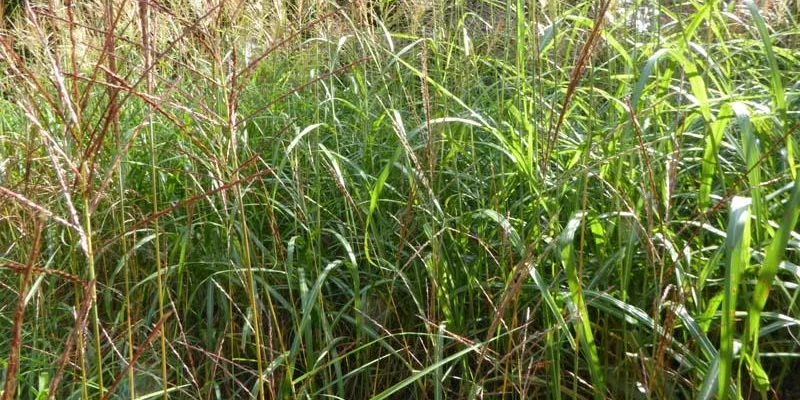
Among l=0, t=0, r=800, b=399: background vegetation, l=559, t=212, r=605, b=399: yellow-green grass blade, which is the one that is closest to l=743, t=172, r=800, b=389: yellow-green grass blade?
l=0, t=0, r=800, b=399: background vegetation

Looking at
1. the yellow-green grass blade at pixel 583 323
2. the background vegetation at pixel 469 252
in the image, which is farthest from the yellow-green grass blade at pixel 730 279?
the yellow-green grass blade at pixel 583 323

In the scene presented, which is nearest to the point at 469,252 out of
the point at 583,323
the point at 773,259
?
the point at 583,323

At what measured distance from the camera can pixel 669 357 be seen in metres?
2.12

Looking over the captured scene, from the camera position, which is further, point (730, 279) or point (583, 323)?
point (583, 323)

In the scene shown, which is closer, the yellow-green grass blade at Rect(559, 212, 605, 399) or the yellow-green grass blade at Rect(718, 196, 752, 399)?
the yellow-green grass blade at Rect(718, 196, 752, 399)

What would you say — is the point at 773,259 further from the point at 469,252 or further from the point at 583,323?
the point at 469,252

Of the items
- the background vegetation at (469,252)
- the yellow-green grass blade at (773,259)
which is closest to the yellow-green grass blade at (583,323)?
the background vegetation at (469,252)

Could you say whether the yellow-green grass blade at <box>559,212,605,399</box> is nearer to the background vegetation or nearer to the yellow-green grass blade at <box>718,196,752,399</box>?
the background vegetation

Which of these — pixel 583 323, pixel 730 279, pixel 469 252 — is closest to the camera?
pixel 730 279

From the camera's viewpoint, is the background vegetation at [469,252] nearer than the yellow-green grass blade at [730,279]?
No

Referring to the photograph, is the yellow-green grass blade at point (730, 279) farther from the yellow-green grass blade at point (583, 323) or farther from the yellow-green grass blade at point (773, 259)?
the yellow-green grass blade at point (583, 323)

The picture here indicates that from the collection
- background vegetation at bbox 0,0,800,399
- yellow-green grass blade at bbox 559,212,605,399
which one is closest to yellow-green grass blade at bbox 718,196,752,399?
background vegetation at bbox 0,0,800,399

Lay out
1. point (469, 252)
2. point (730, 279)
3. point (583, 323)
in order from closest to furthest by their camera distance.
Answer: point (730, 279)
point (583, 323)
point (469, 252)

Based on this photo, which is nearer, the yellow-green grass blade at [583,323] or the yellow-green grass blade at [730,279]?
the yellow-green grass blade at [730,279]
